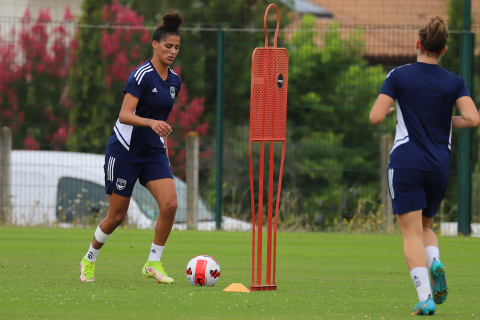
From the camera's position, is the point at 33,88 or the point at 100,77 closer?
the point at 33,88

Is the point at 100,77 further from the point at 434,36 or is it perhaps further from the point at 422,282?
the point at 422,282

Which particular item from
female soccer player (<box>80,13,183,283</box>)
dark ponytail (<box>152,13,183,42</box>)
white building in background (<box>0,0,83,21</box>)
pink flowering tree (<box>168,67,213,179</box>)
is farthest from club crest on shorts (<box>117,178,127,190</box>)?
white building in background (<box>0,0,83,21</box>)

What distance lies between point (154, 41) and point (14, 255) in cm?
347

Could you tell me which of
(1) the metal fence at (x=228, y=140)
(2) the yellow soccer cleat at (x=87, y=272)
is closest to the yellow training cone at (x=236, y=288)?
(2) the yellow soccer cleat at (x=87, y=272)

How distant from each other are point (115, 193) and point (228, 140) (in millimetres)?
7139

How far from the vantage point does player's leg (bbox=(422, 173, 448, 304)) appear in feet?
15.5

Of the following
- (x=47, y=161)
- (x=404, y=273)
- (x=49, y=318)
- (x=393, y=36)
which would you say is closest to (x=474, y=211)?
(x=393, y=36)

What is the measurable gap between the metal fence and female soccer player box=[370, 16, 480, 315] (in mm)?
6841

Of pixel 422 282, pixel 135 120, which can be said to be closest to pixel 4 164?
pixel 135 120

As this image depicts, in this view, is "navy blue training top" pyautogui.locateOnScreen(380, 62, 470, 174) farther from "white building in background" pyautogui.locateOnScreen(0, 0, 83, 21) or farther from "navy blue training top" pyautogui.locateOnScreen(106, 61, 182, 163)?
A: "white building in background" pyautogui.locateOnScreen(0, 0, 83, 21)

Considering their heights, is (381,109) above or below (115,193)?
above

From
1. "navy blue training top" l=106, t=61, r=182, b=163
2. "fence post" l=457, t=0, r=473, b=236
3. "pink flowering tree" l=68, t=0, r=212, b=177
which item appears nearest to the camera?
"navy blue training top" l=106, t=61, r=182, b=163

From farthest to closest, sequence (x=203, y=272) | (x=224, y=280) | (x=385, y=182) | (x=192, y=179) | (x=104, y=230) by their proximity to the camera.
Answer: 1. (x=192, y=179)
2. (x=385, y=182)
3. (x=224, y=280)
4. (x=104, y=230)
5. (x=203, y=272)

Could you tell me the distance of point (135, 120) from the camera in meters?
6.09
